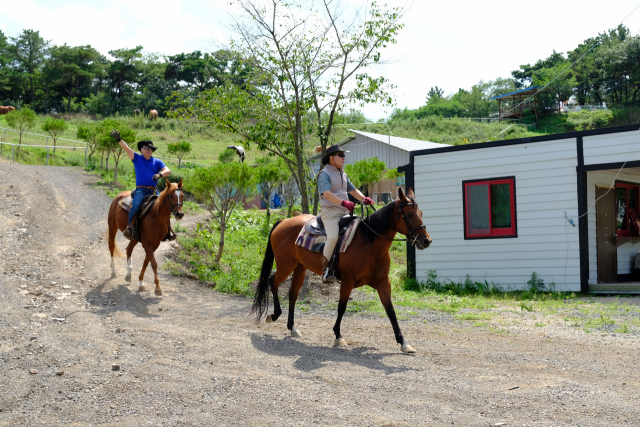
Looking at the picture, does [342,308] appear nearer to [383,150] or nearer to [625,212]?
[625,212]

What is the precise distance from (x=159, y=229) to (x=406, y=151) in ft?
79.5

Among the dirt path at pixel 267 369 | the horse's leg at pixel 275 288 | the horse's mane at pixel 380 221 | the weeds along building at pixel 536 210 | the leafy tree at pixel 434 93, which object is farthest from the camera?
the leafy tree at pixel 434 93

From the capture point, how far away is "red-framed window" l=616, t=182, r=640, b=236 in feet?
41.8

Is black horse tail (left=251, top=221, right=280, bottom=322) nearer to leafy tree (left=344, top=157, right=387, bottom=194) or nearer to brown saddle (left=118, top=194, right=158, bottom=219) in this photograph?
brown saddle (left=118, top=194, right=158, bottom=219)

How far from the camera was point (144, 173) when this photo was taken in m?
9.80

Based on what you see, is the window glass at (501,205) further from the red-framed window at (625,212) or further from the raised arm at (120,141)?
the raised arm at (120,141)

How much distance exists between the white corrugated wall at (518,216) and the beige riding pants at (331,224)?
21.1ft

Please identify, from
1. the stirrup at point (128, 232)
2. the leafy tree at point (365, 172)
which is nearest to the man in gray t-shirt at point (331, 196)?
the stirrup at point (128, 232)

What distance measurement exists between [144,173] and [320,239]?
4676mm

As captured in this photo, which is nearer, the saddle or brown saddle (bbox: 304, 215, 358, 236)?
brown saddle (bbox: 304, 215, 358, 236)

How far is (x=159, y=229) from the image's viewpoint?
9.30m

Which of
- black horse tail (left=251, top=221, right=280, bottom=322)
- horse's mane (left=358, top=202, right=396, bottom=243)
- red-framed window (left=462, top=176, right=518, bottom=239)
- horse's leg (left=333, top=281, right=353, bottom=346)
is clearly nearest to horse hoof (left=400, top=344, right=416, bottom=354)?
horse's leg (left=333, top=281, right=353, bottom=346)

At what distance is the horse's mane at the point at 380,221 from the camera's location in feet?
20.5

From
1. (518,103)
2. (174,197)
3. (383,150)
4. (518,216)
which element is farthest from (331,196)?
(518,103)
